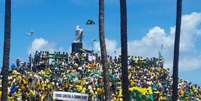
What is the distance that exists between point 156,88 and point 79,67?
1143cm

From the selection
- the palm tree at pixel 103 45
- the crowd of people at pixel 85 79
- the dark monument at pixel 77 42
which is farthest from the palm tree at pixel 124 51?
the dark monument at pixel 77 42

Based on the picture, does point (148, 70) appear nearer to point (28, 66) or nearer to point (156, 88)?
point (28, 66)

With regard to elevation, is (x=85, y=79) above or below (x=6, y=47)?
below

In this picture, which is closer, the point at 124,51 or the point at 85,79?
the point at 124,51

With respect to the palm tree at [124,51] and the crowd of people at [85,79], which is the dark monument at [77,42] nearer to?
the crowd of people at [85,79]

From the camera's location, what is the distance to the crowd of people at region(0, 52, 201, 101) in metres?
41.5

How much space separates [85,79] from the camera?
50531 mm

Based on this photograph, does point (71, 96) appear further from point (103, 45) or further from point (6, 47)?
point (6, 47)

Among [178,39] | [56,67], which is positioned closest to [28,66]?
[56,67]

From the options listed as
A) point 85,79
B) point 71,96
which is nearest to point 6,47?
point 71,96

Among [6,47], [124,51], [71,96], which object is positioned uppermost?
[6,47]

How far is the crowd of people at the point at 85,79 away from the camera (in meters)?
41.5

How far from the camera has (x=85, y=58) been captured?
6544 centimetres

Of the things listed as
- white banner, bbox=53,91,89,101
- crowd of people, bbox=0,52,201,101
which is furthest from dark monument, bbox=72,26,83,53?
white banner, bbox=53,91,89,101
